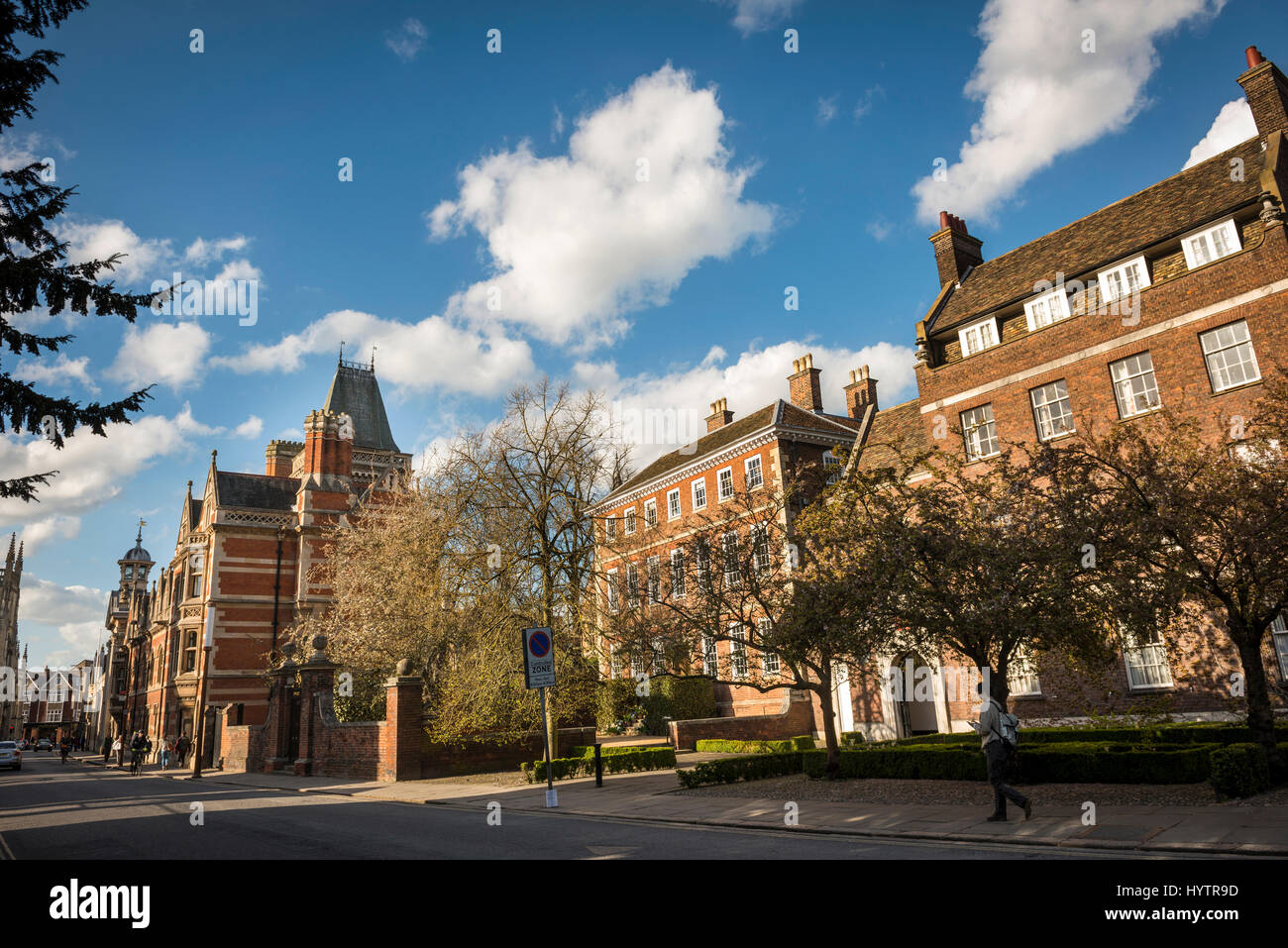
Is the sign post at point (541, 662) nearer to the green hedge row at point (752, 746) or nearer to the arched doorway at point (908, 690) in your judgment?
the green hedge row at point (752, 746)

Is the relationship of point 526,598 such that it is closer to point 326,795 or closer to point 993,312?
point 326,795

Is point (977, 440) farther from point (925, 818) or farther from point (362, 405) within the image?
point (362, 405)

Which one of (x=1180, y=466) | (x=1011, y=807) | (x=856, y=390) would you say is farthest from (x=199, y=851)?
(x=856, y=390)

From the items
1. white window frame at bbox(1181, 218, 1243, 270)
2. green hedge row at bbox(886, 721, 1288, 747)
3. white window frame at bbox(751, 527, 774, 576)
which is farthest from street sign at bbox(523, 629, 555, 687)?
white window frame at bbox(1181, 218, 1243, 270)

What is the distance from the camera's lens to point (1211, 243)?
2064cm

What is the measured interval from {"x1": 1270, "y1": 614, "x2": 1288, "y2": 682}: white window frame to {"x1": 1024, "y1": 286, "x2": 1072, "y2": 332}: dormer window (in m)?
10.3

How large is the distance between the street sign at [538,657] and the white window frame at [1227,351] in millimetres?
18911

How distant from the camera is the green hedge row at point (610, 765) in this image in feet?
67.2

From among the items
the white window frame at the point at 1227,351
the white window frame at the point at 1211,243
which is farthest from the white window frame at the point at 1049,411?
the white window frame at the point at 1211,243

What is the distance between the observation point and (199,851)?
10.1 meters

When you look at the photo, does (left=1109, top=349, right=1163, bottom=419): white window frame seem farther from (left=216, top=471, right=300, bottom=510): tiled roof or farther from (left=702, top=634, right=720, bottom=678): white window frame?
(left=216, top=471, right=300, bottom=510): tiled roof

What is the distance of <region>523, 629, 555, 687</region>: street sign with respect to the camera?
15.0 meters

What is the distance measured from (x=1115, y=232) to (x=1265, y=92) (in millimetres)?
4797
